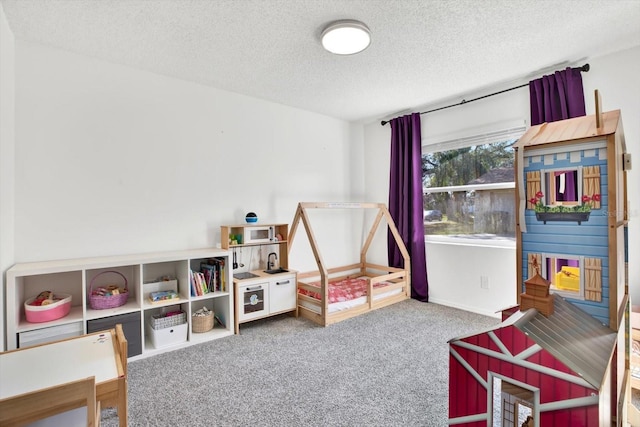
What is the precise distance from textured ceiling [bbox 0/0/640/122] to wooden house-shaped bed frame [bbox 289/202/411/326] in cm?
134

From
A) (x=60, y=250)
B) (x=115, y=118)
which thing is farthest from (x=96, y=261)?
(x=115, y=118)

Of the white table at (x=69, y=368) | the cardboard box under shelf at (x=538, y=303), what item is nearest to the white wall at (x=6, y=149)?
the white table at (x=69, y=368)

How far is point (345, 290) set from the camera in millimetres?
3496

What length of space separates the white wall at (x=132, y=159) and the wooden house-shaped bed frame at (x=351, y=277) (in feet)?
2.14

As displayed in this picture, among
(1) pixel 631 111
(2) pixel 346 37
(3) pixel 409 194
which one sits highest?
(2) pixel 346 37

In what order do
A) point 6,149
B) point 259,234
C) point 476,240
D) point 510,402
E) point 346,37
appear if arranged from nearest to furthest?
point 510,402, point 6,149, point 346,37, point 259,234, point 476,240

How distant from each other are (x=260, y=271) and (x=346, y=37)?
2.30m

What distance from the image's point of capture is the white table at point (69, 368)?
1107mm

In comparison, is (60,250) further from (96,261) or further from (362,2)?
(362,2)

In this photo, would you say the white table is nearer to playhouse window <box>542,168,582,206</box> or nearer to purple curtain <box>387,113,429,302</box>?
playhouse window <box>542,168,582,206</box>

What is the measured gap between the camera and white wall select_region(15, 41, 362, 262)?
7.41 ft

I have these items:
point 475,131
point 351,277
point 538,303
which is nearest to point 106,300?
point 538,303

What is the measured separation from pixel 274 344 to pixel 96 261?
1.47m

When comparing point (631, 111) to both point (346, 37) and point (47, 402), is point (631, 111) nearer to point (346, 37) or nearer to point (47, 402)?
point (346, 37)
